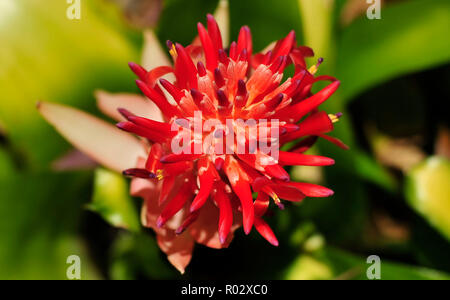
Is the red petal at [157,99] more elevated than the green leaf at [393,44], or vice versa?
the green leaf at [393,44]

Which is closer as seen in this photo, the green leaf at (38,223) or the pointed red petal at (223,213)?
the pointed red petal at (223,213)

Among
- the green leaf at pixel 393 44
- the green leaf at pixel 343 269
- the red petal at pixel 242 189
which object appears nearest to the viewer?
the red petal at pixel 242 189

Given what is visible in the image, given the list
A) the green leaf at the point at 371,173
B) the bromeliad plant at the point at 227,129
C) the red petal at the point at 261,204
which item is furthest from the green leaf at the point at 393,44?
the red petal at the point at 261,204

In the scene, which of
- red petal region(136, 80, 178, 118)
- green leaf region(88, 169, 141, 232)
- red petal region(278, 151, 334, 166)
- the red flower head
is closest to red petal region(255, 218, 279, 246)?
the red flower head

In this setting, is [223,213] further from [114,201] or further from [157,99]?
[114,201]

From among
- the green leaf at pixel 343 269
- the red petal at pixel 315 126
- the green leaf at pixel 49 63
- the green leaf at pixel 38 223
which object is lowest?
the green leaf at pixel 343 269

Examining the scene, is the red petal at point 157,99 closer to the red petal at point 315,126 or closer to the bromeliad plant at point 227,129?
the bromeliad plant at point 227,129

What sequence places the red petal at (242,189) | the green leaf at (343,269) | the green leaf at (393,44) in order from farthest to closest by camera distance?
the green leaf at (393,44), the green leaf at (343,269), the red petal at (242,189)

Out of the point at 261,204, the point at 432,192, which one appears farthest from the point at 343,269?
the point at 261,204
